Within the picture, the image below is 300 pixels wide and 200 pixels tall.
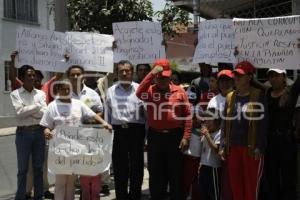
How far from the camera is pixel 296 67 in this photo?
18.7ft

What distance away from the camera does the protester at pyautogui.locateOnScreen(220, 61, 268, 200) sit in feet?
18.4

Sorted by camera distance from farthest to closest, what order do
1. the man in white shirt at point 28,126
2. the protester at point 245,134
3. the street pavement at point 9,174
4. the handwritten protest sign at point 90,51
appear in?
the street pavement at point 9,174
the handwritten protest sign at point 90,51
the man in white shirt at point 28,126
the protester at point 245,134

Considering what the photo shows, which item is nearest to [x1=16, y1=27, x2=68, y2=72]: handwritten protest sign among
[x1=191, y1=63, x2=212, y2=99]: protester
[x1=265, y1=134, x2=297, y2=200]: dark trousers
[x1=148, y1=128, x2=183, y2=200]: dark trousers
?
[x1=148, y1=128, x2=183, y2=200]: dark trousers

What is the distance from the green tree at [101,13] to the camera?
12258 millimetres

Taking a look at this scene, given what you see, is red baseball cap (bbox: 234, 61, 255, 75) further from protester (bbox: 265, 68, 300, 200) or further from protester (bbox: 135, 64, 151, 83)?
protester (bbox: 135, 64, 151, 83)

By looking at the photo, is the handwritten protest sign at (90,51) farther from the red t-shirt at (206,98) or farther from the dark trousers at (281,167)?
the dark trousers at (281,167)

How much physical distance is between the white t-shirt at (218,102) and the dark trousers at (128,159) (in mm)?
1000

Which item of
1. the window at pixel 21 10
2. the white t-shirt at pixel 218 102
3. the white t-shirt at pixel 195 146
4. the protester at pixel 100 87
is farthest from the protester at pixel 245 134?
the window at pixel 21 10


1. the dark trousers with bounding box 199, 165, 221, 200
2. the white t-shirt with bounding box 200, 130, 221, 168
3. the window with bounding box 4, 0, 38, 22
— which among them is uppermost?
the window with bounding box 4, 0, 38, 22

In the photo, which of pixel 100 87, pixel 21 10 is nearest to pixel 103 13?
pixel 100 87

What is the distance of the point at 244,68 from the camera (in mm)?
5664

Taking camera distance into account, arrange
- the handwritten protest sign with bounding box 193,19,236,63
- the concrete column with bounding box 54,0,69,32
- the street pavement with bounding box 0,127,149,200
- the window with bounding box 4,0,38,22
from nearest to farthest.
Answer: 1. the handwritten protest sign with bounding box 193,19,236,63
2. the concrete column with bounding box 54,0,69,32
3. the street pavement with bounding box 0,127,149,200
4. the window with bounding box 4,0,38,22

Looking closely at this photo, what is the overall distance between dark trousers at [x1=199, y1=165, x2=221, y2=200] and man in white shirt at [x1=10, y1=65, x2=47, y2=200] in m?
2.02

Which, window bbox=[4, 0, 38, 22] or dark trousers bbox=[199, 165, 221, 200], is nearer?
dark trousers bbox=[199, 165, 221, 200]
